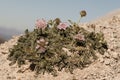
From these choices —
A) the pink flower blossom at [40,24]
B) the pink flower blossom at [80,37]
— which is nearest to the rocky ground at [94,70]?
the pink flower blossom at [80,37]

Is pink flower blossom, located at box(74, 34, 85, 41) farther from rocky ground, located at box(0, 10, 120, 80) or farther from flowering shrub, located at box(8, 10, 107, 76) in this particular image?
rocky ground, located at box(0, 10, 120, 80)

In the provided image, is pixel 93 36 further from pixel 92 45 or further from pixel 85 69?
pixel 85 69

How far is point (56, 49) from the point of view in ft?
39.7

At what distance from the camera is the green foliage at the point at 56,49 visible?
38.4 feet

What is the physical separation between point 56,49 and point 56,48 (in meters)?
0.08

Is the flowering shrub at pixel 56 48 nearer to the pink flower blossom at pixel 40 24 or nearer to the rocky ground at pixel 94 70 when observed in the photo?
the pink flower blossom at pixel 40 24

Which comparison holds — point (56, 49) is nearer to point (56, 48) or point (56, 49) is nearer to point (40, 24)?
point (56, 48)

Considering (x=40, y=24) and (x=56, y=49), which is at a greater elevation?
(x=40, y=24)

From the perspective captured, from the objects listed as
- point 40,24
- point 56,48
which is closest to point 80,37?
point 56,48

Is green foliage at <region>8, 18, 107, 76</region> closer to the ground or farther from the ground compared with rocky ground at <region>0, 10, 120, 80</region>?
farther from the ground

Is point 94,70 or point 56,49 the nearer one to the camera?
point 94,70

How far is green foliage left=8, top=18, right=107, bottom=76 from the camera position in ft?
38.4

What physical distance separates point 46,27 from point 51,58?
1573 mm

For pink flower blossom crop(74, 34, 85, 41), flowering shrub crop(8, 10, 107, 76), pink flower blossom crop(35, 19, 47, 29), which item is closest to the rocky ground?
flowering shrub crop(8, 10, 107, 76)
